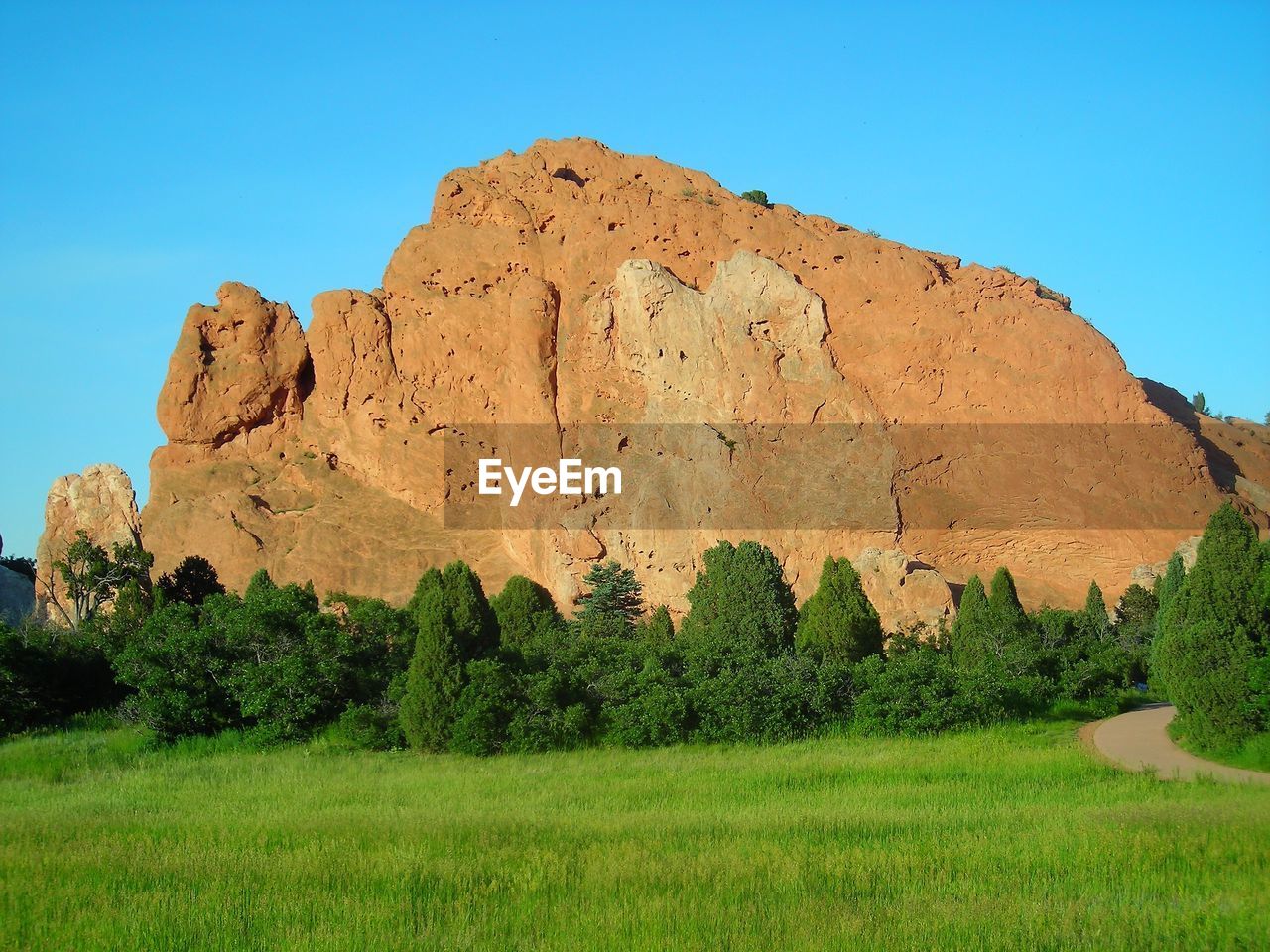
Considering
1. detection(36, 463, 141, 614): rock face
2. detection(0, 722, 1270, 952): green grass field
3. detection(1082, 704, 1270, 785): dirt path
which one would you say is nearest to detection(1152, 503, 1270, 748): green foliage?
detection(1082, 704, 1270, 785): dirt path

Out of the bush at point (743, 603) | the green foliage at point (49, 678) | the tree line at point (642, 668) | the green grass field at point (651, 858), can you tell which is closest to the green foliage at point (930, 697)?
the tree line at point (642, 668)

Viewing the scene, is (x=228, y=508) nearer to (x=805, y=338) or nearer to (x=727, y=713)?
(x=805, y=338)

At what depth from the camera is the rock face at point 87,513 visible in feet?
120

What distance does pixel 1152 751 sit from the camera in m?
16.0

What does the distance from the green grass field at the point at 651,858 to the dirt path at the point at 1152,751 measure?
1.67 feet

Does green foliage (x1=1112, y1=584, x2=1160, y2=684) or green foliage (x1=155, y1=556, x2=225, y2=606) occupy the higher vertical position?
green foliage (x1=155, y1=556, x2=225, y2=606)

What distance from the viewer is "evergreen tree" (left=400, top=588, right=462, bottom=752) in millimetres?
18281

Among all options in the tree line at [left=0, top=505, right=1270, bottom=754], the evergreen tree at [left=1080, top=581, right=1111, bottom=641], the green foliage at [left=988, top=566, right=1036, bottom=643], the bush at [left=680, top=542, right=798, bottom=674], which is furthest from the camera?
the evergreen tree at [left=1080, top=581, right=1111, bottom=641]

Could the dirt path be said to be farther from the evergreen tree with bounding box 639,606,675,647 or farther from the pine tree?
the evergreen tree with bounding box 639,606,675,647

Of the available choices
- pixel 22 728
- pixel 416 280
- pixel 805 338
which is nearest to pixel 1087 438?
pixel 805 338

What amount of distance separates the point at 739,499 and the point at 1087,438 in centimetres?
951

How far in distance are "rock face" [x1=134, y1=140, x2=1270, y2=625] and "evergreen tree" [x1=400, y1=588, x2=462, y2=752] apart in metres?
13.6

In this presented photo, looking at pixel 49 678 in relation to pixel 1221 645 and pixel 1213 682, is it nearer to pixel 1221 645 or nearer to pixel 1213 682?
pixel 1213 682

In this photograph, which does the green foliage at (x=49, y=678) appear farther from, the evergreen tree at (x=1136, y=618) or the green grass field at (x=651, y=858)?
the evergreen tree at (x=1136, y=618)
